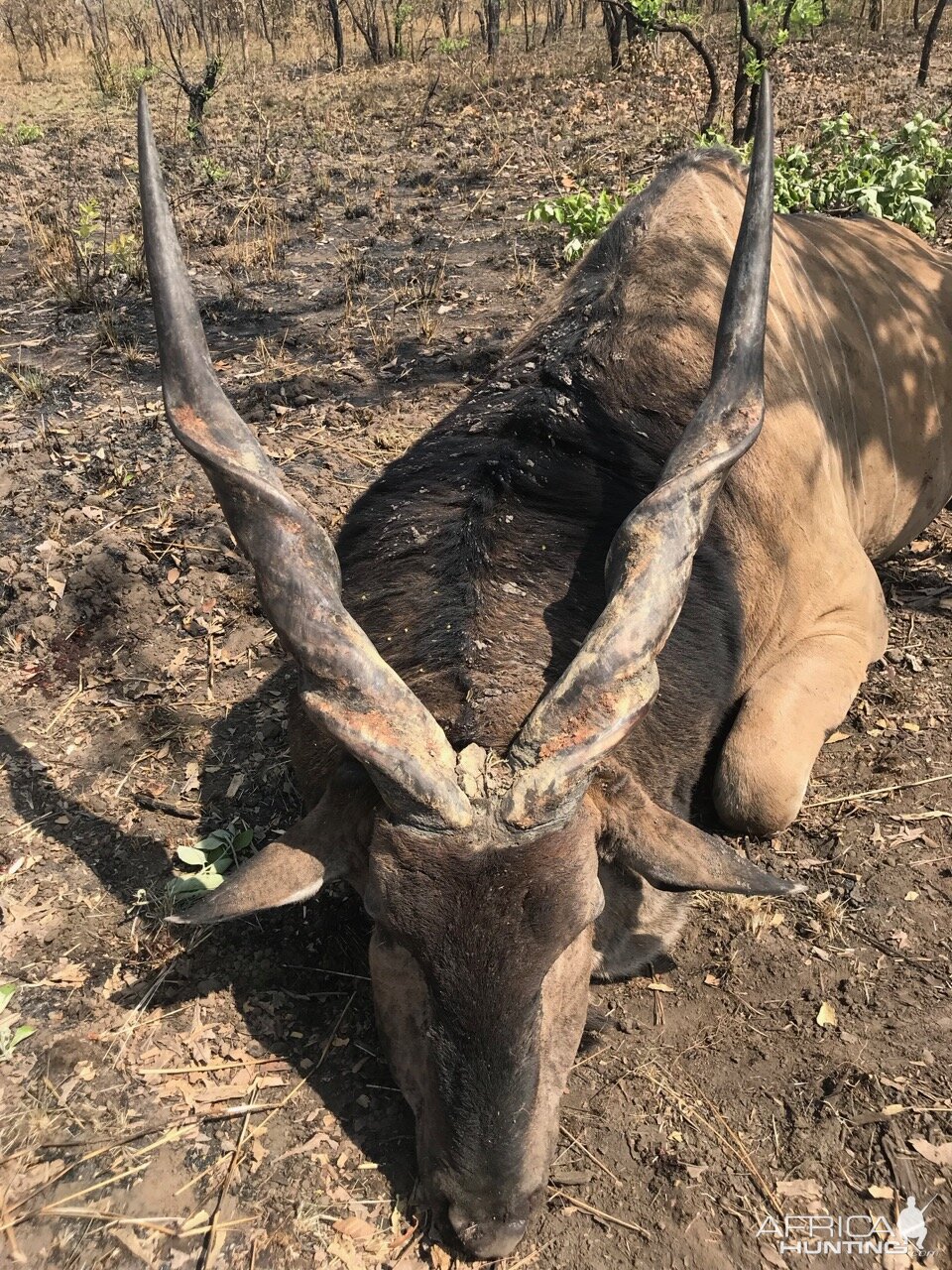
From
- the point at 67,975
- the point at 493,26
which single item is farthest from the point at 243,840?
the point at 493,26

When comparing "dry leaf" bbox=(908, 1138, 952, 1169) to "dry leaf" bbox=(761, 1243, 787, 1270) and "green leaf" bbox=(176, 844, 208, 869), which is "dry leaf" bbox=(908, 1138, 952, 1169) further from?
"green leaf" bbox=(176, 844, 208, 869)

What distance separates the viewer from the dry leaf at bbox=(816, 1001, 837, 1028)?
3.65 m

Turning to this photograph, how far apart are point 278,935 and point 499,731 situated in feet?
5.52

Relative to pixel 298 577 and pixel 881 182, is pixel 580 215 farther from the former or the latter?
pixel 298 577

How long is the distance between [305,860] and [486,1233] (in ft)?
3.93

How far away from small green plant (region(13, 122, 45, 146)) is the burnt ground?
11.2 metres

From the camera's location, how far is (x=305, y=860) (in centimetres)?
313

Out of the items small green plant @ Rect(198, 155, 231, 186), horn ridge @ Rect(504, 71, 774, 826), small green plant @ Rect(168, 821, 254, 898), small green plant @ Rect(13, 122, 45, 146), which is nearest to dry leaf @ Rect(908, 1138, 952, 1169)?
horn ridge @ Rect(504, 71, 774, 826)

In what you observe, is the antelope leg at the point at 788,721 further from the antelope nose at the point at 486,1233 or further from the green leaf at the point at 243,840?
the green leaf at the point at 243,840

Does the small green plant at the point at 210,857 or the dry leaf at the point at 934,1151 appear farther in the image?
the small green plant at the point at 210,857

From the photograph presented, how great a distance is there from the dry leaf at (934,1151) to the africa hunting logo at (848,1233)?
0.44 ft

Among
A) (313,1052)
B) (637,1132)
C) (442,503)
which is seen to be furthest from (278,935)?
(442,503)

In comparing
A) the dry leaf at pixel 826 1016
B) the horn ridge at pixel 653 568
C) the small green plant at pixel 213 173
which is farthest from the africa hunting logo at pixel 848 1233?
the small green plant at pixel 213 173

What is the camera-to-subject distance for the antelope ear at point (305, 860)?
309 centimetres
